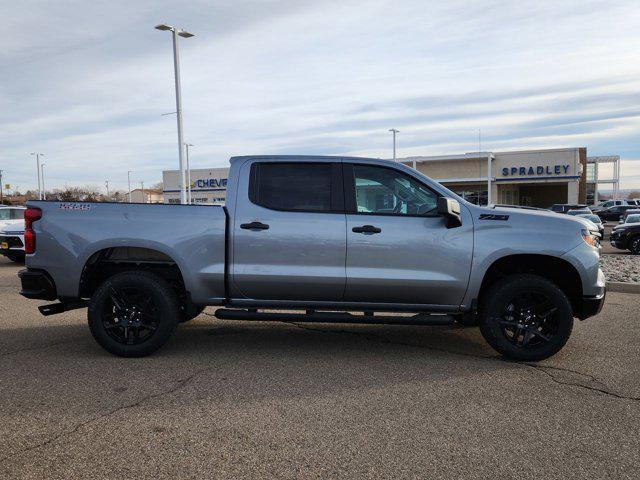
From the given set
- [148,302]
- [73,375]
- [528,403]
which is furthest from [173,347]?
[528,403]

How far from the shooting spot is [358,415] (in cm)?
413

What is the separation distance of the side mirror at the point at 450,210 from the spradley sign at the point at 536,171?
4257 cm

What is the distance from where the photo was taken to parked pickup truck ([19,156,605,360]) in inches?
214

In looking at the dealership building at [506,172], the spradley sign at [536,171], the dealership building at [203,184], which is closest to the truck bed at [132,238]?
the dealership building at [506,172]

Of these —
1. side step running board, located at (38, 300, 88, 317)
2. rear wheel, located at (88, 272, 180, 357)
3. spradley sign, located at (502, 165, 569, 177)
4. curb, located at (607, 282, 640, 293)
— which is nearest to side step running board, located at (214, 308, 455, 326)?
rear wheel, located at (88, 272, 180, 357)

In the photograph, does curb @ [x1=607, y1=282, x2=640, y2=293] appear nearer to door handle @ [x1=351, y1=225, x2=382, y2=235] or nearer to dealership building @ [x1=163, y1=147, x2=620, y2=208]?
door handle @ [x1=351, y1=225, x2=382, y2=235]

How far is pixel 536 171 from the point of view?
44.7 meters

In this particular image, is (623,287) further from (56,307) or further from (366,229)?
(56,307)

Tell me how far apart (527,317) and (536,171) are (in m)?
42.5

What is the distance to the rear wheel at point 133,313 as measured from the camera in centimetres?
554

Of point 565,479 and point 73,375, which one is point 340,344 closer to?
point 73,375

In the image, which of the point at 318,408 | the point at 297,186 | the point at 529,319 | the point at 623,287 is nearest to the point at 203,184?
the point at 623,287

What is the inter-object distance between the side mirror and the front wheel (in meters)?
0.76

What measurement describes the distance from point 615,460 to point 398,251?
8.43 feet
